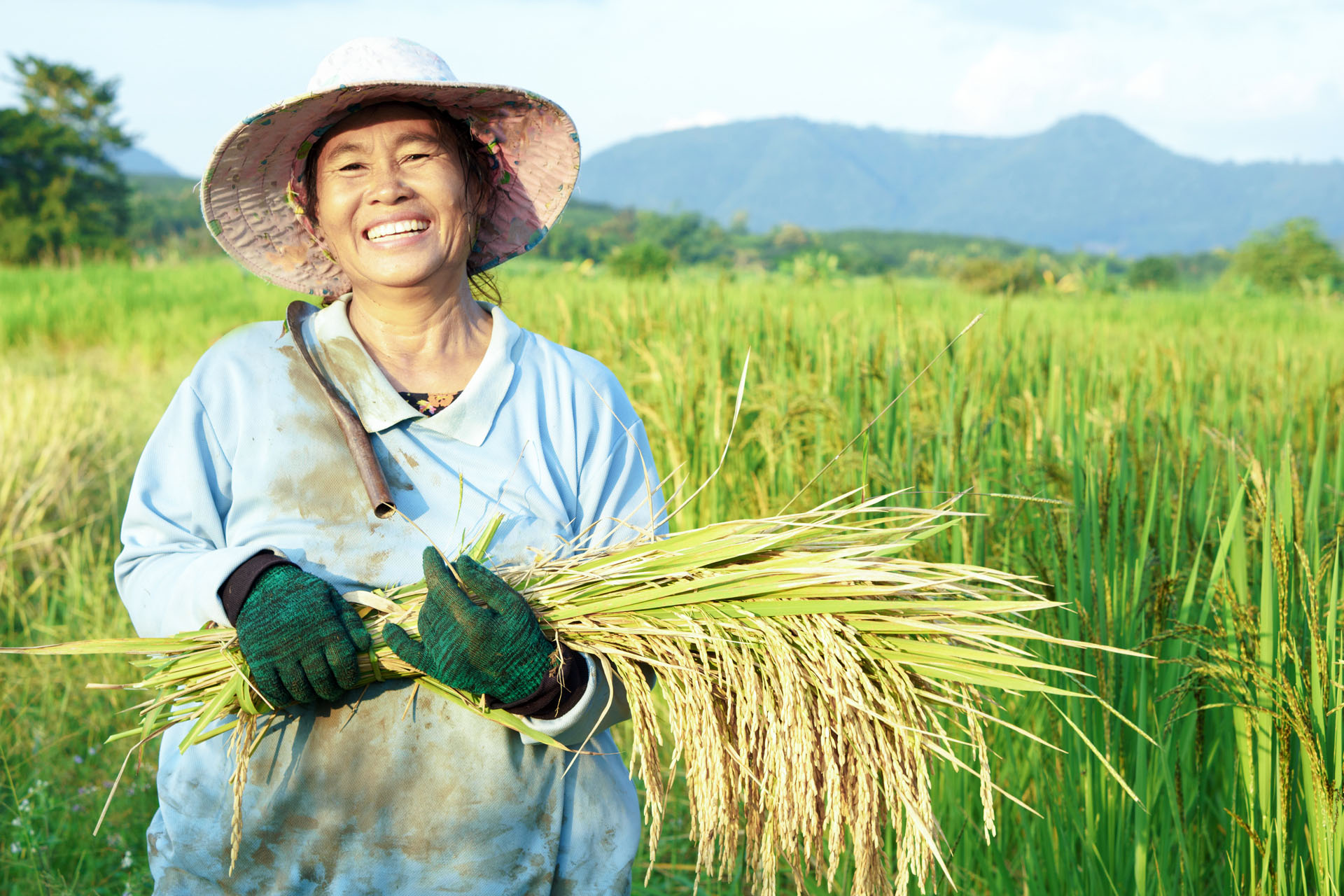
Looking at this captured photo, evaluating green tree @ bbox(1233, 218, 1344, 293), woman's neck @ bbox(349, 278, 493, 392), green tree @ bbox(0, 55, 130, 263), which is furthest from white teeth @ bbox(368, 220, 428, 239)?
green tree @ bbox(0, 55, 130, 263)

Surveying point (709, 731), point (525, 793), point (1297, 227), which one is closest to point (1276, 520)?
point (709, 731)

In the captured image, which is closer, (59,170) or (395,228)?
(395,228)

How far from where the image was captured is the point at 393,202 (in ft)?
4.69

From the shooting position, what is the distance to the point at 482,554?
132 centimetres

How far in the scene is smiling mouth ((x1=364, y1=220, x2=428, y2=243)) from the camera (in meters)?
1.43

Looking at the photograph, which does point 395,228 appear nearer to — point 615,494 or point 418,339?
point 418,339

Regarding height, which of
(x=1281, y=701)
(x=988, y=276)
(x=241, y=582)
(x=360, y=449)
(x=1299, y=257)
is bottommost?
(x=1281, y=701)

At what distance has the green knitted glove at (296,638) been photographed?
45.2 inches

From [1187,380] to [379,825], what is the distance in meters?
3.77

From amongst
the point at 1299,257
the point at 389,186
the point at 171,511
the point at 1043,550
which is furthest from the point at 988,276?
the point at 1299,257

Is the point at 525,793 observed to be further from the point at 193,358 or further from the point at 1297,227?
the point at 1297,227

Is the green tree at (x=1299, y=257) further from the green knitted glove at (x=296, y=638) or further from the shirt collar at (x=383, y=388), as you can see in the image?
the green knitted glove at (x=296, y=638)

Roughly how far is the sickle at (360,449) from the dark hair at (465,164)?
1.20 ft

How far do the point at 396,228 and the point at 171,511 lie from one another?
539 millimetres
